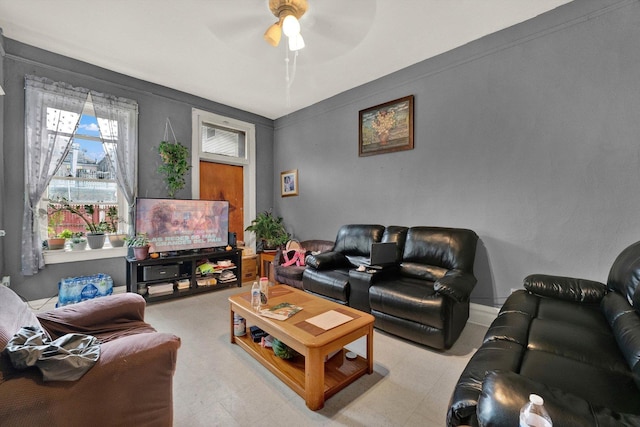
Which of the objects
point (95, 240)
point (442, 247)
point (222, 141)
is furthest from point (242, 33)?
point (95, 240)

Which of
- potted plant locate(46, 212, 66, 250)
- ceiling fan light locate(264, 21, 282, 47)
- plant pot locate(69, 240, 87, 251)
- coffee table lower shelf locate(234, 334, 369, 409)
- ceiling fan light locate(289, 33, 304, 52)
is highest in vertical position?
ceiling fan light locate(264, 21, 282, 47)

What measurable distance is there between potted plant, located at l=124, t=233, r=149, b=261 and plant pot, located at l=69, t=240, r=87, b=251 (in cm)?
49

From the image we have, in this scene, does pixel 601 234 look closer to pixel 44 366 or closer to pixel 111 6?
pixel 44 366

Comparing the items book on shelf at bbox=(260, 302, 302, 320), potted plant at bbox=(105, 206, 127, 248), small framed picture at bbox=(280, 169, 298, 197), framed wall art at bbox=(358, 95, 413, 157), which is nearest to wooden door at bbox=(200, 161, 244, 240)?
small framed picture at bbox=(280, 169, 298, 197)

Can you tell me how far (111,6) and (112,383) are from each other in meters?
3.00

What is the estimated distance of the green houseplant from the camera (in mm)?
3689

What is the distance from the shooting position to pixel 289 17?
78.5 inches

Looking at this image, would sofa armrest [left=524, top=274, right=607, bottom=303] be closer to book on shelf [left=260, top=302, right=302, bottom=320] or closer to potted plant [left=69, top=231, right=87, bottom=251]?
book on shelf [left=260, top=302, right=302, bottom=320]

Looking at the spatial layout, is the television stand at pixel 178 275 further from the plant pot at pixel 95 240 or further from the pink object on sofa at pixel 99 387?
the pink object on sofa at pixel 99 387

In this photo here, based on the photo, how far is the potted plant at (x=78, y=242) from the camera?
3.19 m

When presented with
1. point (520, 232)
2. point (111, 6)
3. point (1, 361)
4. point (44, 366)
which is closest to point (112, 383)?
point (44, 366)

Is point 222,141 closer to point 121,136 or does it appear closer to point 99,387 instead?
point 121,136

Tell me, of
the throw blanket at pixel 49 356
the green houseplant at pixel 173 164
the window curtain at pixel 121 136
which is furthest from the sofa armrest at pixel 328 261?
the window curtain at pixel 121 136

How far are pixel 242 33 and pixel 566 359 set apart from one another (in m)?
3.36
